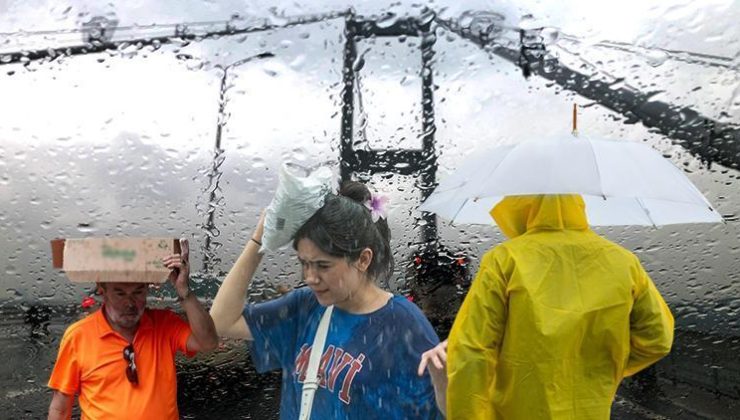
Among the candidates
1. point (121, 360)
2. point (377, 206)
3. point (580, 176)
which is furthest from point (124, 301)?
point (580, 176)

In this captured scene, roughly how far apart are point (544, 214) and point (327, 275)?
1.81ft

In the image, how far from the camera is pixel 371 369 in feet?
4.77

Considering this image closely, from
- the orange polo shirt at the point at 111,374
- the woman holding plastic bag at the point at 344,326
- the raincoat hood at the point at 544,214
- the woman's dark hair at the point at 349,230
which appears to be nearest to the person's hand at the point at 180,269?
the woman holding plastic bag at the point at 344,326

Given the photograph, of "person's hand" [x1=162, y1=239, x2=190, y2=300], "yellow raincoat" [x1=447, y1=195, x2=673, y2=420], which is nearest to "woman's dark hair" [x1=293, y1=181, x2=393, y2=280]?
"yellow raincoat" [x1=447, y1=195, x2=673, y2=420]

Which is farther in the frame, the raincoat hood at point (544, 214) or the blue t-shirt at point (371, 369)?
the raincoat hood at point (544, 214)

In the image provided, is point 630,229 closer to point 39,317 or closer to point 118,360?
point 118,360

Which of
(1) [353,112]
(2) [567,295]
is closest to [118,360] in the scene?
(2) [567,295]

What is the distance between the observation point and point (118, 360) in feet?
6.06

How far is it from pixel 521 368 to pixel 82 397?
1255 mm

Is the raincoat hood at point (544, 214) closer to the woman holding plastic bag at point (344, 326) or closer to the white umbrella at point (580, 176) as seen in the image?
the white umbrella at point (580, 176)

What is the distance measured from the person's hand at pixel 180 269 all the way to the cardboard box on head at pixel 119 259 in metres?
0.02

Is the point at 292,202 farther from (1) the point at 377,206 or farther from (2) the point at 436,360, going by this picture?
(2) the point at 436,360

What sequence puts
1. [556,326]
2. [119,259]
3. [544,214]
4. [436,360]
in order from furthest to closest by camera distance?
[119,259] < [544,214] < [556,326] < [436,360]

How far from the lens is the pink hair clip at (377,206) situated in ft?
5.22
